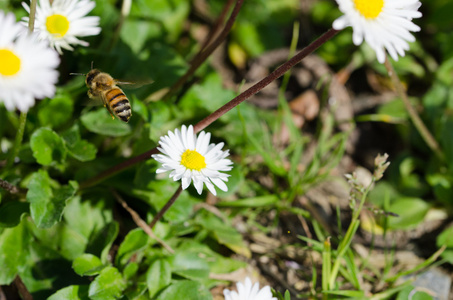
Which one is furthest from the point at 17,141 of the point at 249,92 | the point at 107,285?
the point at 249,92


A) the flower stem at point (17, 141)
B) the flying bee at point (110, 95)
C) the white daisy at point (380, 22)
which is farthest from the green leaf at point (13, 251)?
the white daisy at point (380, 22)

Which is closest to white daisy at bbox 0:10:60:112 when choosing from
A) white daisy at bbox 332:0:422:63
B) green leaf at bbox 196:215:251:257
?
white daisy at bbox 332:0:422:63

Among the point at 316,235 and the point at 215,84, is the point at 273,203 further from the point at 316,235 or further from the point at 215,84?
the point at 215,84

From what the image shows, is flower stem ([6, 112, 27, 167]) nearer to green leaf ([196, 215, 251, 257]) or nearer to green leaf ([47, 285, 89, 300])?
green leaf ([47, 285, 89, 300])

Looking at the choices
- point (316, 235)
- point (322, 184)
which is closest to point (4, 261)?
point (316, 235)

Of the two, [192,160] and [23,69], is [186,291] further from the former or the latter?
[23,69]

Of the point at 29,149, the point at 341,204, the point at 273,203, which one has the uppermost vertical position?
the point at 341,204

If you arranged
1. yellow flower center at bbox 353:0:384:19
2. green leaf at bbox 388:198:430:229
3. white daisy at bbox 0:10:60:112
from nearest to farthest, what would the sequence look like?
white daisy at bbox 0:10:60:112
yellow flower center at bbox 353:0:384:19
green leaf at bbox 388:198:430:229

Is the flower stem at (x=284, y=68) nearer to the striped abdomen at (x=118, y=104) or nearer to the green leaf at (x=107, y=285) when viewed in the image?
the striped abdomen at (x=118, y=104)
